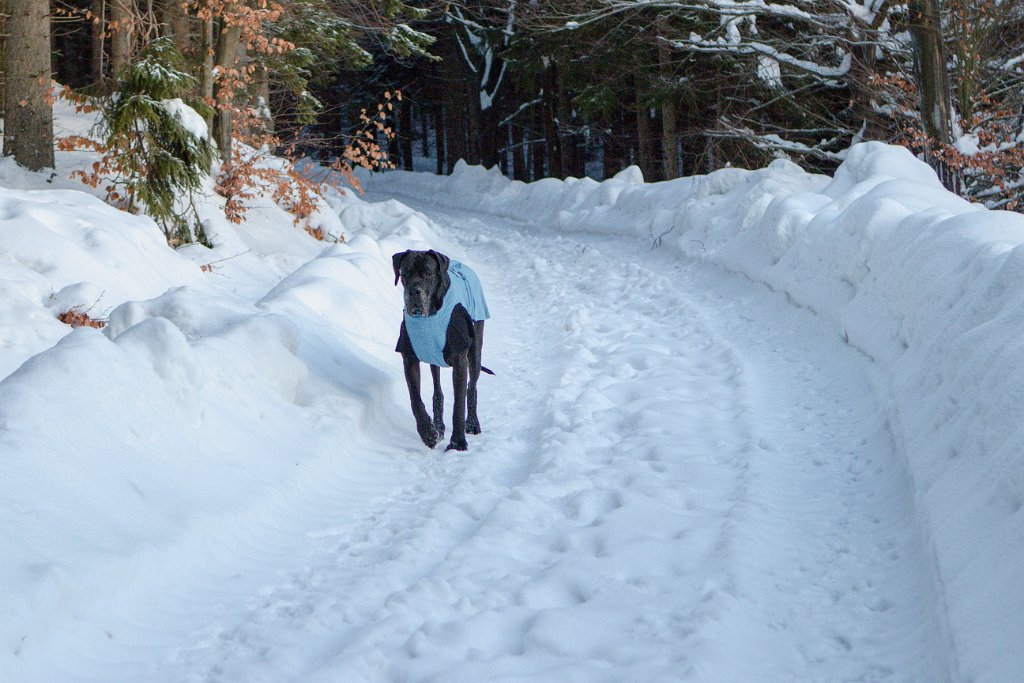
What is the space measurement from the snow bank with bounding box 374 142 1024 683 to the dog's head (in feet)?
9.48

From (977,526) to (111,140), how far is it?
9.95 meters

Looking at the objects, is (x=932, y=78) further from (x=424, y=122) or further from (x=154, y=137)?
(x=424, y=122)

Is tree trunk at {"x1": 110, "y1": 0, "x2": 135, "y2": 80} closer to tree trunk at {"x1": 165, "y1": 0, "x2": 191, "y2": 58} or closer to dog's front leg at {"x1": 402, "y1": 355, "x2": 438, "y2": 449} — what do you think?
tree trunk at {"x1": 165, "y1": 0, "x2": 191, "y2": 58}

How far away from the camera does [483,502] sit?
4.93 meters

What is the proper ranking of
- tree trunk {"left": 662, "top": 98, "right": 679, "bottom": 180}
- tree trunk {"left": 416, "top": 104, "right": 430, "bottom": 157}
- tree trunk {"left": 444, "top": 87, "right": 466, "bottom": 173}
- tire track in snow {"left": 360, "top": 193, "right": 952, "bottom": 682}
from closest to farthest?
tire track in snow {"left": 360, "top": 193, "right": 952, "bottom": 682} → tree trunk {"left": 662, "top": 98, "right": 679, "bottom": 180} → tree trunk {"left": 444, "top": 87, "right": 466, "bottom": 173} → tree trunk {"left": 416, "top": 104, "right": 430, "bottom": 157}

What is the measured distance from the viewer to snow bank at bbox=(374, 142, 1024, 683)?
3215mm

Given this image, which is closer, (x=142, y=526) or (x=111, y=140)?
(x=142, y=526)

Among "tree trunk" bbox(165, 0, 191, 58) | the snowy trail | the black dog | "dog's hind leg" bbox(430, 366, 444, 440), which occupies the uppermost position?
"tree trunk" bbox(165, 0, 191, 58)

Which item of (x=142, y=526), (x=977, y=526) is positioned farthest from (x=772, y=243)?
(x=142, y=526)

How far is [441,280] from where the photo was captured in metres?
6.16

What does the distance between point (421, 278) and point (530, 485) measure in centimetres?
167

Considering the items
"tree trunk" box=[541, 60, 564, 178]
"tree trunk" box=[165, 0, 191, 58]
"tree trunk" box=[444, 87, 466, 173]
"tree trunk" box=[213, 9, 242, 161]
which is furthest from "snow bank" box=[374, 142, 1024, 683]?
"tree trunk" box=[444, 87, 466, 173]

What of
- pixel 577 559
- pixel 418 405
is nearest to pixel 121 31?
pixel 418 405

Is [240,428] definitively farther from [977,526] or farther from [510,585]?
[977,526]
